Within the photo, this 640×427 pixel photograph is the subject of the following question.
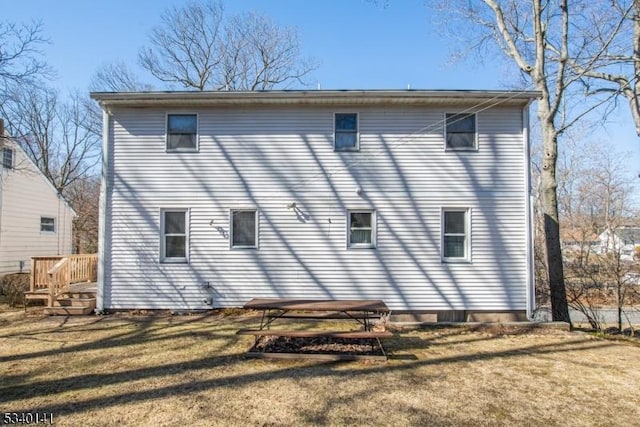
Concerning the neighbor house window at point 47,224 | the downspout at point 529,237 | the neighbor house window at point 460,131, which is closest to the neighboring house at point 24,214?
the neighbor house window at point 47,224

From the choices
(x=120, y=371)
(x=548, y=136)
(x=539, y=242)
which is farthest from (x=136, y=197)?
(x=539, y=242)

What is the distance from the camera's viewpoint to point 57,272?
9164mm

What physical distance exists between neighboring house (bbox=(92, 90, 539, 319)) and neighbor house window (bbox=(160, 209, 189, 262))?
0.03 metres

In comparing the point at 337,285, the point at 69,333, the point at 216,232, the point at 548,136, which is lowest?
the point at 69,333

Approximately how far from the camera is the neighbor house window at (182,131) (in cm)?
896

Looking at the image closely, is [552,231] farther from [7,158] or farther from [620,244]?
[7,158]

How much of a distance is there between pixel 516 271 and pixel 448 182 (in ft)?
8.79

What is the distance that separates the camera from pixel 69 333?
7.16m

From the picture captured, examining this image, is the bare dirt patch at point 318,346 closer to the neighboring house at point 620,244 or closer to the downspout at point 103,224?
the downspout at point 103,224

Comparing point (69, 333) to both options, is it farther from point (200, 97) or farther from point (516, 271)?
point (516, 271)

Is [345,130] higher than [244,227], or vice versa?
[345,130]

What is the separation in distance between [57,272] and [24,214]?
737cm

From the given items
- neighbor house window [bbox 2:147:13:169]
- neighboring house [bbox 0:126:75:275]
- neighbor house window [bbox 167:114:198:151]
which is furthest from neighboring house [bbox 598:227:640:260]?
neighbor house window [bbox 2:147:13:169]

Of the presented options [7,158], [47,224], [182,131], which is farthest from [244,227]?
[47,224]
